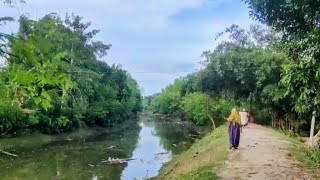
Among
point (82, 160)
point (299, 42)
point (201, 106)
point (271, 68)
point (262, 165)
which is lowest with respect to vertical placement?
point (82, 160)

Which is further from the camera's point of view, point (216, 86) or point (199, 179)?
point (216, 86)

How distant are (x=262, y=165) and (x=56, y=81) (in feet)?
34.5

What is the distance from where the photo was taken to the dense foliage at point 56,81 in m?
2.58

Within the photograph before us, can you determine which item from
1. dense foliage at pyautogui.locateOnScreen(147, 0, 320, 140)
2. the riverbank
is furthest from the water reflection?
dense foliage at pyautogui.locateOnScreen(147, 0, 320, 140)

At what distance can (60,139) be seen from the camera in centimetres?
3638

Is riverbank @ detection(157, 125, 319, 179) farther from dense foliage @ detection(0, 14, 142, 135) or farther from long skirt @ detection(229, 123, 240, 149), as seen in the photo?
dense foliage @ detection(0, 14, 142, 135)

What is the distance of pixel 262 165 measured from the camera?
39.6ft

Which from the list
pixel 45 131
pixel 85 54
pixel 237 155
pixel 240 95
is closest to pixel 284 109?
pixel 240 95

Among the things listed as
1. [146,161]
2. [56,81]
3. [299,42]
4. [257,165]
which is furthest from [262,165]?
[146,161]

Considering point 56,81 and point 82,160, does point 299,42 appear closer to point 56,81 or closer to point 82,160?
point 56,81

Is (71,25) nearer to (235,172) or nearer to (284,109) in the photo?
(284,109)

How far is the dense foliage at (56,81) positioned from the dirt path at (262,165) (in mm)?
5230

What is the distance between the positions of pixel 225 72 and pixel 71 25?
72.6 feet

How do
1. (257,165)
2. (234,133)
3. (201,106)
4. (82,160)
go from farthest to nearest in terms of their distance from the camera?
(201,106) < (82,160) < (234,133) < (257,165)
